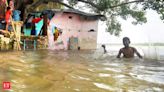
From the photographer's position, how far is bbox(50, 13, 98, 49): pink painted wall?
77.7ft

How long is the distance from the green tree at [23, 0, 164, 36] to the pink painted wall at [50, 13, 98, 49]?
148 cm

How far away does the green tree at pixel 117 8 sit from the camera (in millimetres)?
18031

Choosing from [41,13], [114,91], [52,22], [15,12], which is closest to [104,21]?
[52,22]

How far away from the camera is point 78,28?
2528 cm

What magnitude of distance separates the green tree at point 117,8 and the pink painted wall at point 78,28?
4.86ft

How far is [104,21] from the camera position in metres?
25.8

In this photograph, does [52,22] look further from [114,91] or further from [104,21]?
[114,91]

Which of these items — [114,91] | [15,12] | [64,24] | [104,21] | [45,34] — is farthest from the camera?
[104,21]

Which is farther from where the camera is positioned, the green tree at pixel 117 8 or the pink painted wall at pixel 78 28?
the pink painted wall at pixel 78 28

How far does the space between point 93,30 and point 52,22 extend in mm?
4372

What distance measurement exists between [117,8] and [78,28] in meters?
4.00

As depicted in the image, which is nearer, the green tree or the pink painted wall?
the green tree

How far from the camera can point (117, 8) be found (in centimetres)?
2272

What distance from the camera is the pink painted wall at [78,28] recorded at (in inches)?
933
